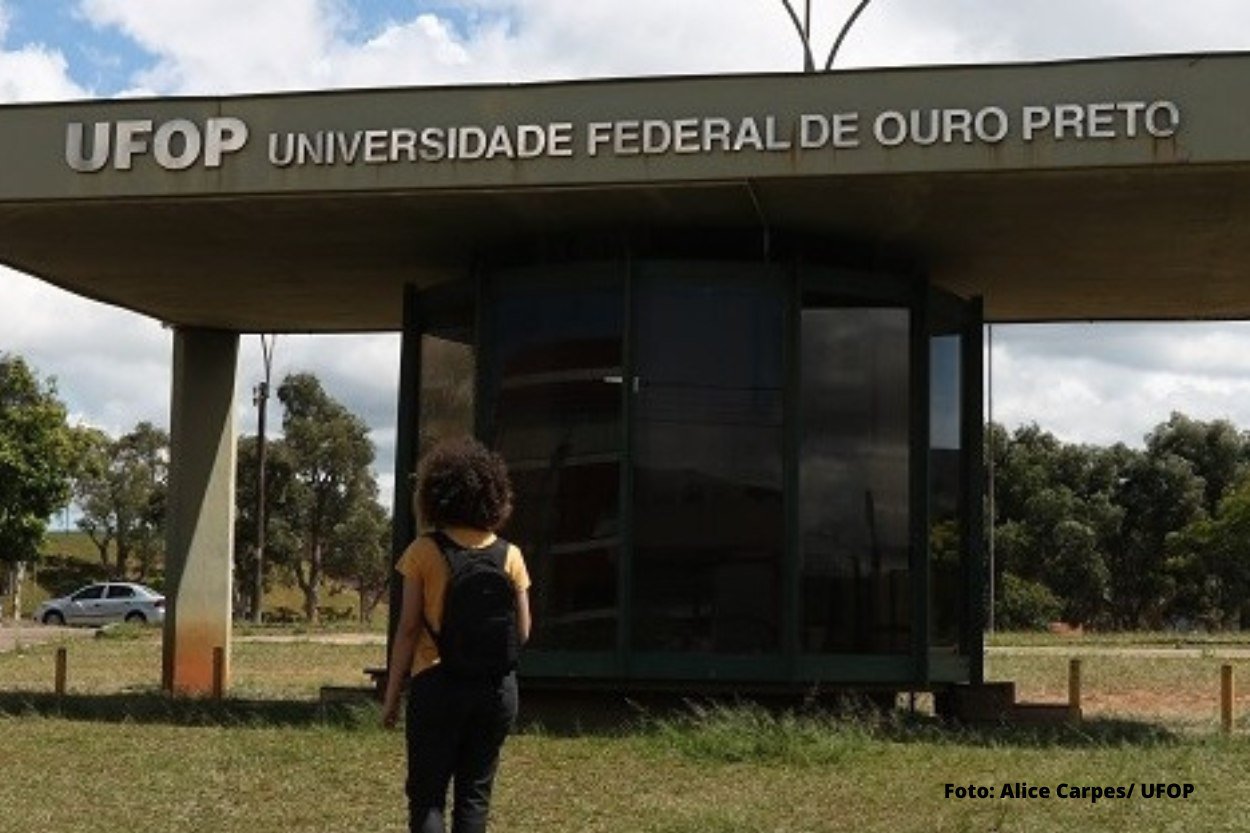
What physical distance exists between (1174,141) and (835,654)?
15.6 ft

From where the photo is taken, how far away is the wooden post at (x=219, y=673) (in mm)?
17647

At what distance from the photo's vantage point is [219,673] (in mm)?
17844

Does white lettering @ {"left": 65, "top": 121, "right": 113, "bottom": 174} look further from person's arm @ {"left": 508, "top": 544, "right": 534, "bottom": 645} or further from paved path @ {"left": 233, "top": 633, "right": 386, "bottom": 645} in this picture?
paved path @ {"left": 233, "top": 633, "right": 386, "bottom": 645}

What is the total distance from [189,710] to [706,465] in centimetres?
491

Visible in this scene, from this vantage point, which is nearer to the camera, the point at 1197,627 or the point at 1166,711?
the point at 1166,711

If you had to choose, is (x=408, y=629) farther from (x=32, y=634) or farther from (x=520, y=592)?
(x=32, y=634)

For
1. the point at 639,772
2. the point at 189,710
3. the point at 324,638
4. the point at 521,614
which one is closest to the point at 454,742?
the point at 521,614

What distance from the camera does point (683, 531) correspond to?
14.1 m

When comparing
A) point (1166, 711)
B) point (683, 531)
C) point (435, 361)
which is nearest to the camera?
point (683, 531)

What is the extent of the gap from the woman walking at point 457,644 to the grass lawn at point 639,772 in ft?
8.60

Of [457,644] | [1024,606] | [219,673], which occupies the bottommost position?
[219,673]

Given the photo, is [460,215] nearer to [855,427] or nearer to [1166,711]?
[855,427]

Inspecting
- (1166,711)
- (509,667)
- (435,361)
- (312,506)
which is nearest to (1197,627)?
(312,506)

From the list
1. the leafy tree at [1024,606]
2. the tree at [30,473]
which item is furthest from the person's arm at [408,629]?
the leafy tree at [1024,606]
